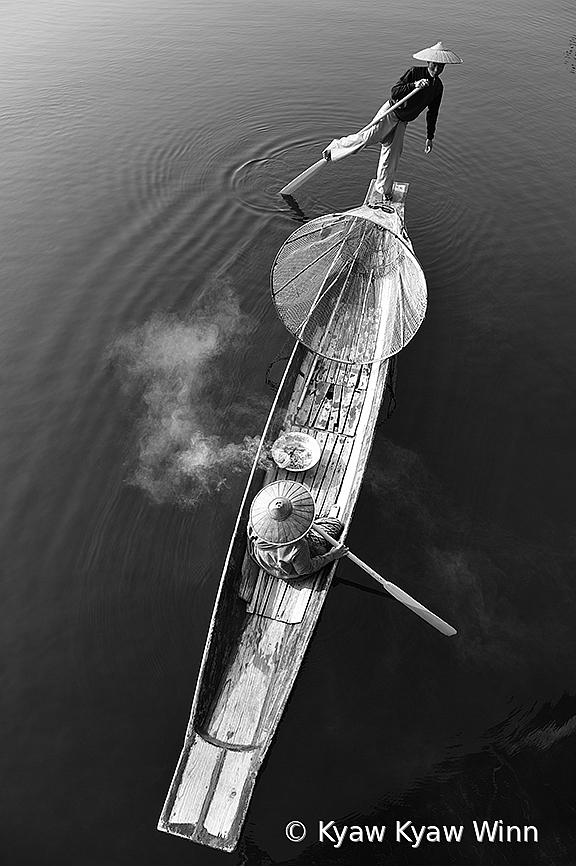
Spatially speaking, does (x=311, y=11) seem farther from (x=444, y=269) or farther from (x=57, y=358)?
(x=57, y=358)

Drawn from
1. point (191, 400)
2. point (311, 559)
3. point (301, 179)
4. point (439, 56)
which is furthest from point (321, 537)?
point (301, 179)

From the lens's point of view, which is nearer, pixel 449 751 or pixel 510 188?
pixel 449 751

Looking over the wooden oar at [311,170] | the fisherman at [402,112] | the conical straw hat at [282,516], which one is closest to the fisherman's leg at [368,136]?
the fisherman at [402,112]

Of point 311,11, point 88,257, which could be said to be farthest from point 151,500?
point 311,11

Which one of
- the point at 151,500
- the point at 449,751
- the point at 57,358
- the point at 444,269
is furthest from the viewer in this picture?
the point at 444,269

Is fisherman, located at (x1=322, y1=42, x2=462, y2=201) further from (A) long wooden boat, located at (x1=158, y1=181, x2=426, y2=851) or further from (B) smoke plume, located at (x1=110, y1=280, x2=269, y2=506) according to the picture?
(B) smoke plume, located at (x1=110, y1=280, x2=269, y2=506)

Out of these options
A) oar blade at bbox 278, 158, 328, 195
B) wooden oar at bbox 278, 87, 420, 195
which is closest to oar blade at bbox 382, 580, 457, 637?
wooden oar at bbox 278, 87, 420, 195

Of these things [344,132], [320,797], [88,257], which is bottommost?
[320,797]
